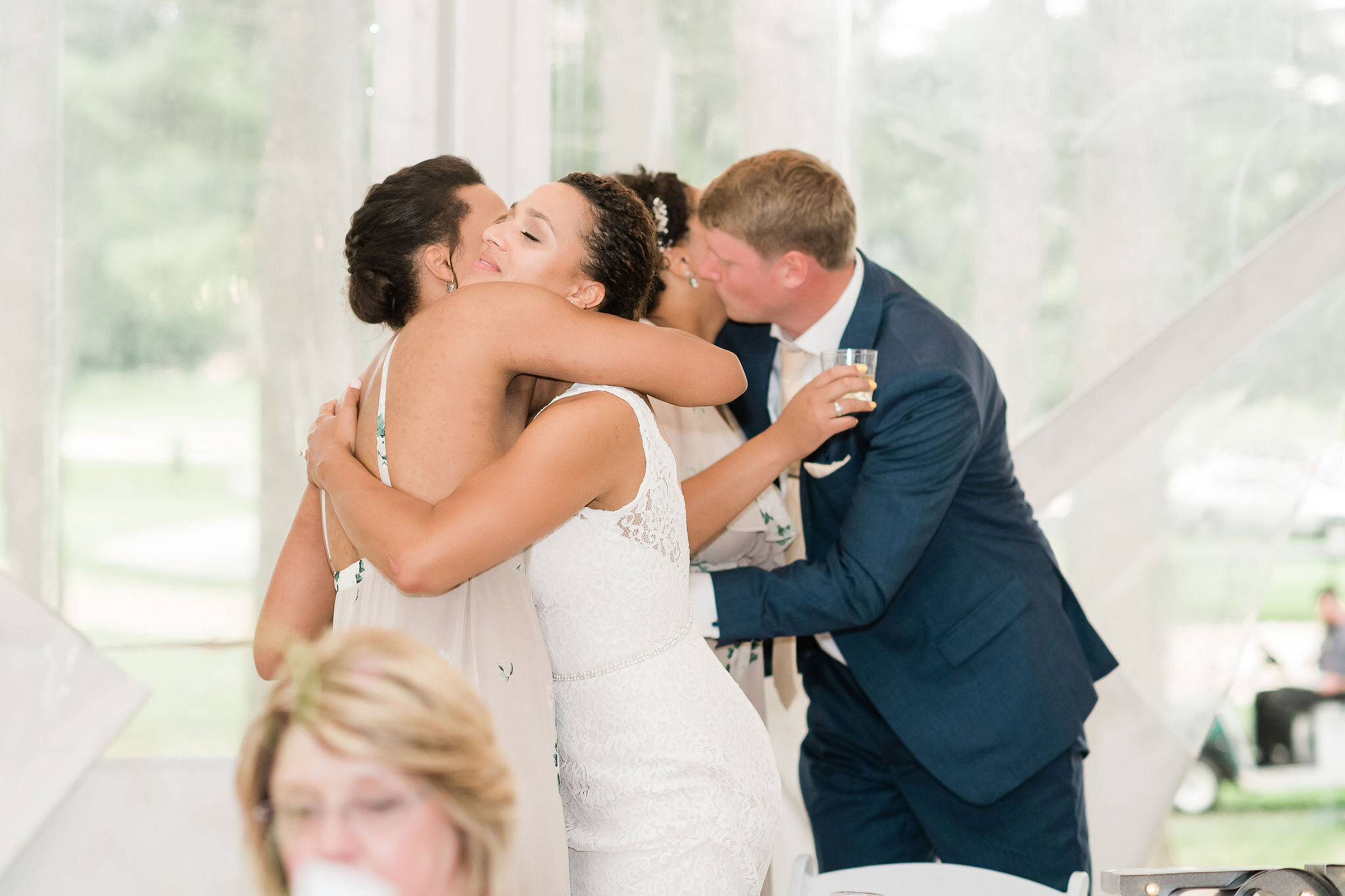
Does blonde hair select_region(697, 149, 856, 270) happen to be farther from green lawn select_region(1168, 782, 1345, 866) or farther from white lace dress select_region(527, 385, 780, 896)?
green lawn select_region(1168, 782, 1345, 866)

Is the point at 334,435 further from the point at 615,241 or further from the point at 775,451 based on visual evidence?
the point at 775,451

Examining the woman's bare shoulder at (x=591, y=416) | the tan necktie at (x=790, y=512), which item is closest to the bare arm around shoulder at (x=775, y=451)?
the tan necktie at (x=790, y=512)

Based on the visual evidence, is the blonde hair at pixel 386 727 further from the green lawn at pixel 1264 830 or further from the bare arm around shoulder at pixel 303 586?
the green lawn at pixel 1264 830

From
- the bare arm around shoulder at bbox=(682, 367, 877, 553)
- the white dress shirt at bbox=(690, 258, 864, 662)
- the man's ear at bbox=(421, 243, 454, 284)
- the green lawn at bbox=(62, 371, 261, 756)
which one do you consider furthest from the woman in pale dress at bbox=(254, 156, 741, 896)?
the green lawn at bbox=(62, 371, 261, 756)

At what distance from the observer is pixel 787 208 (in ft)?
6.81

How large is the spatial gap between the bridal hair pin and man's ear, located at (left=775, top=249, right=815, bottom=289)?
236mm

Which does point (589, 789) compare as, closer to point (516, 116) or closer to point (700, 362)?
point (700, 362)

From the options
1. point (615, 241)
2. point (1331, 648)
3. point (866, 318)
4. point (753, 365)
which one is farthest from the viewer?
Result: point (1331, 648)

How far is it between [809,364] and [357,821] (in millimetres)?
1806

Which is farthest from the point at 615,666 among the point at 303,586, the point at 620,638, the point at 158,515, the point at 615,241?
the point at 158,515

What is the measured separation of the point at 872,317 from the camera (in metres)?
2.05

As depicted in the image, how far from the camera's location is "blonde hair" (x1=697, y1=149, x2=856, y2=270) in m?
2.06

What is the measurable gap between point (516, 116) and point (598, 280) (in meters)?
1.45

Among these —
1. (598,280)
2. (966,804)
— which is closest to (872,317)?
(598,280)
